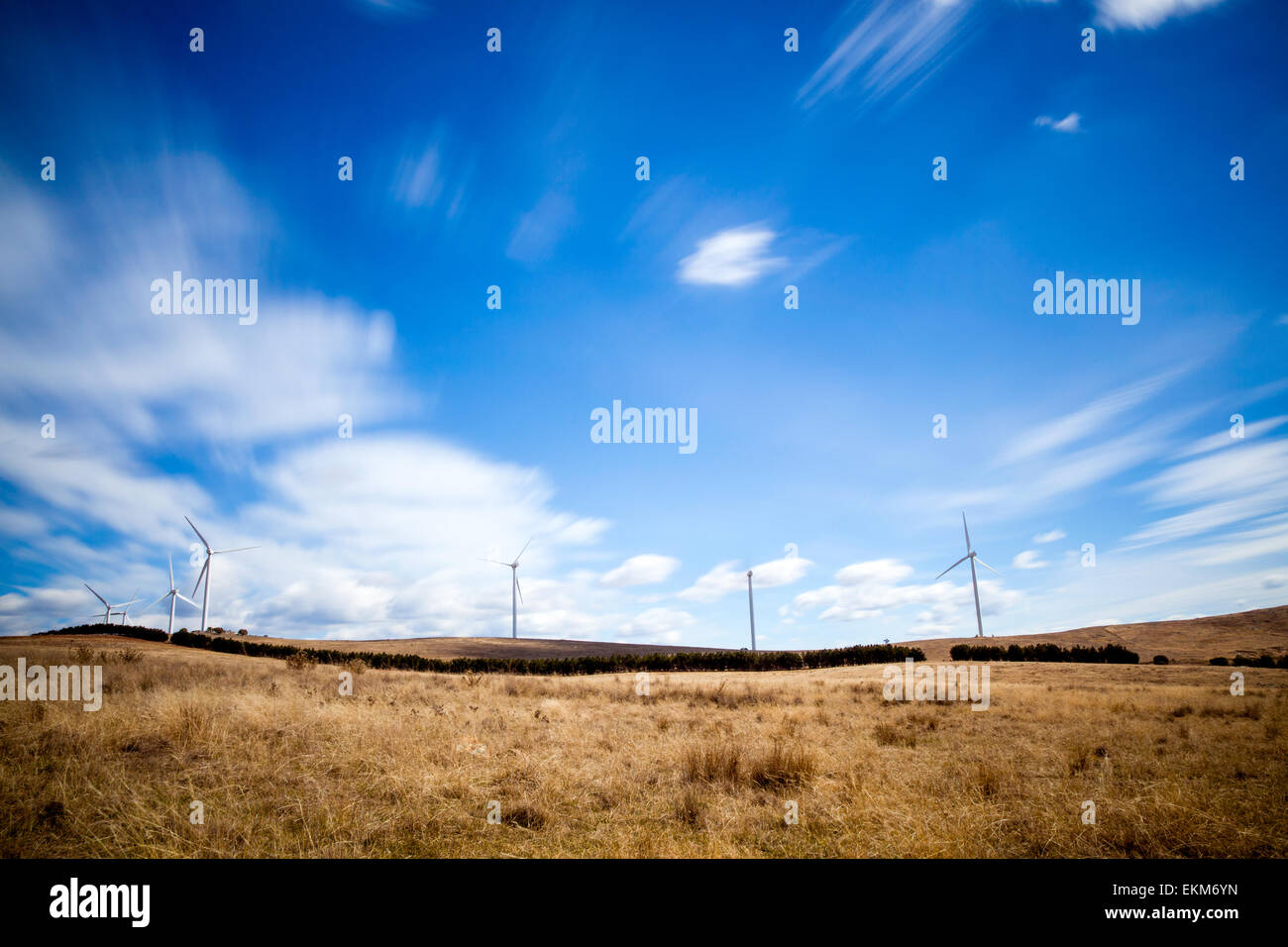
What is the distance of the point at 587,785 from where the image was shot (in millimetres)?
8977

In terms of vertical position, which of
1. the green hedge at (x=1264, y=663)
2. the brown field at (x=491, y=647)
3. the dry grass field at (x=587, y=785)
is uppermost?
the dry grass field at (x=587, y=785)

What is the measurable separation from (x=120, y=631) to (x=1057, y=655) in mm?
90197

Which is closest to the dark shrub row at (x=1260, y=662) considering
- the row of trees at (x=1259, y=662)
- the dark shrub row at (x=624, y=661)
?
the row of trees at (x=1259, y=662)

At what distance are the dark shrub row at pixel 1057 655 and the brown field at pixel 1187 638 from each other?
16.7 ft

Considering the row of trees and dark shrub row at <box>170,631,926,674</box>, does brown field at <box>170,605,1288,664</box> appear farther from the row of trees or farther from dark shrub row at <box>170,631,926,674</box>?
dark shrub row at <box>170,631,926,674</box>

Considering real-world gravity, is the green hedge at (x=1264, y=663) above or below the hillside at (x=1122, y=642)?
above

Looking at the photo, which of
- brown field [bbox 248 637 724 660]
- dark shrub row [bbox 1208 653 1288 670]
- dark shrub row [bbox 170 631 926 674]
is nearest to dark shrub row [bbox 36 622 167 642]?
dark shrub row [bbox 170 631 926 674]

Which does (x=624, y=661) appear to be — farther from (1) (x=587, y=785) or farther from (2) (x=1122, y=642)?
(2) (x=1122, y=642)

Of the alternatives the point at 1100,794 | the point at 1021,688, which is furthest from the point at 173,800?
the point at 1021,688

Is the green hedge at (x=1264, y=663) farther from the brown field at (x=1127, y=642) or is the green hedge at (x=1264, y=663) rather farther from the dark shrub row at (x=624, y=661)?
the dark shrub row at (x=624, y=661)

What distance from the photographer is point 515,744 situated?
11.6 meters

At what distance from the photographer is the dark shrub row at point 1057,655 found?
4762 cm

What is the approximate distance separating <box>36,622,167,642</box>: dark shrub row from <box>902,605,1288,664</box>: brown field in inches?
3173
